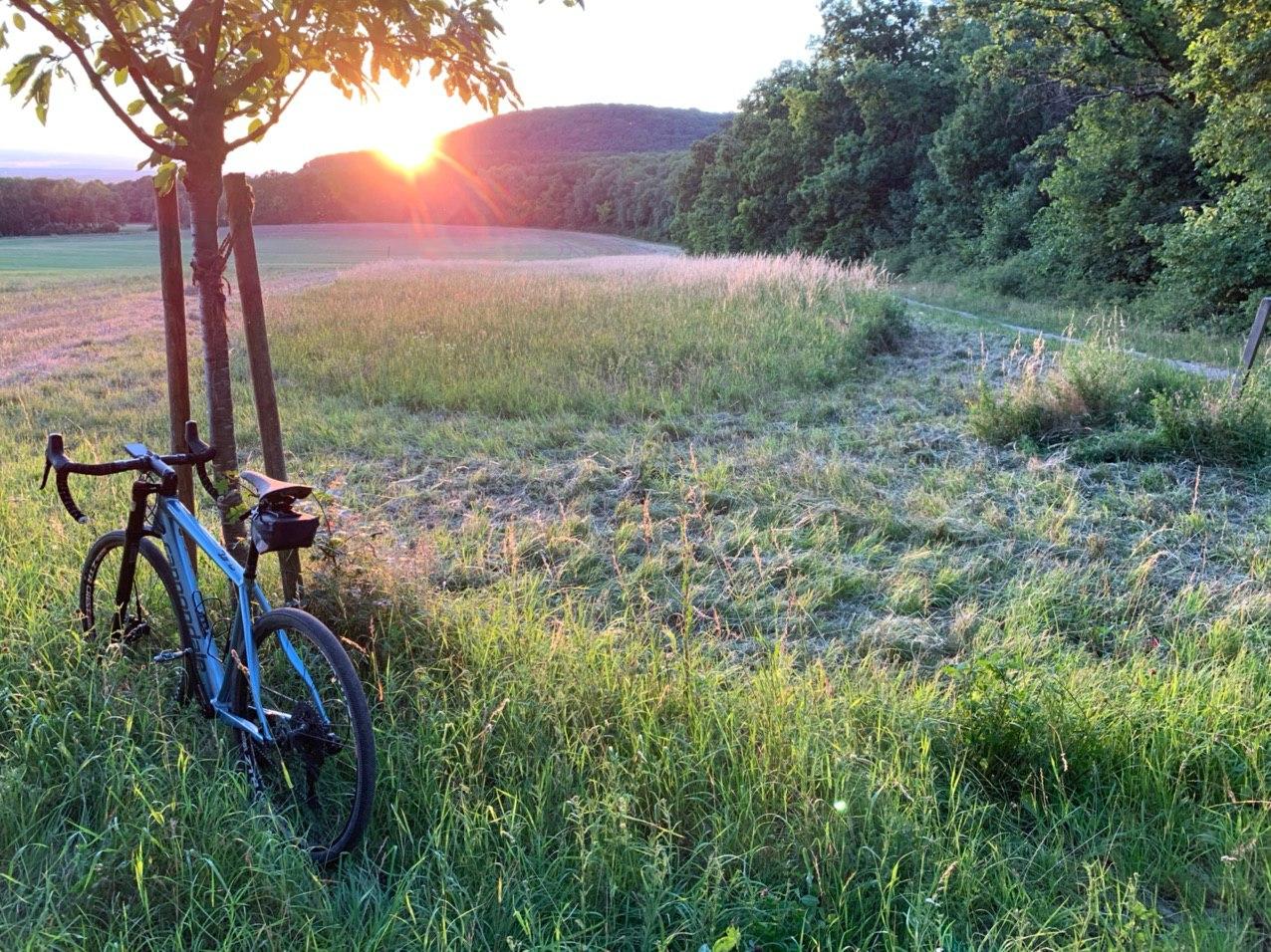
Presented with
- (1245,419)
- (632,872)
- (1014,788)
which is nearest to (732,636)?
(1014,788)

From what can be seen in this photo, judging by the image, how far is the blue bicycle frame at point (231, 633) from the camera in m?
2.30

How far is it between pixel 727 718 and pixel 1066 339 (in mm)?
11027

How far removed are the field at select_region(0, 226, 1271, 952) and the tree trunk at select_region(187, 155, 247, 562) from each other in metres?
0.48

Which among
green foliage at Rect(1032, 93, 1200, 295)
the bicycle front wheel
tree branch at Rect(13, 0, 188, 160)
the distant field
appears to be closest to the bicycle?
the bicycle front wheel

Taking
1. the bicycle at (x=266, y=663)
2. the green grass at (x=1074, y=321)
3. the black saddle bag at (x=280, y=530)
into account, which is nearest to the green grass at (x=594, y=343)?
the green grass at (x=1074, y=321)

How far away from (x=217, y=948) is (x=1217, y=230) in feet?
50.3

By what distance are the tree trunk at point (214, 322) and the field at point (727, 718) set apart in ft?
1.58

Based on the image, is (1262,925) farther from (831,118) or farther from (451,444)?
(831,118)

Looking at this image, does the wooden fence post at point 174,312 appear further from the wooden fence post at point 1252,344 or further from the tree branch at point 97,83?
the wooden fence post at point 1252,344

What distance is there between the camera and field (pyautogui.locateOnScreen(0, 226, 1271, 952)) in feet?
6.43

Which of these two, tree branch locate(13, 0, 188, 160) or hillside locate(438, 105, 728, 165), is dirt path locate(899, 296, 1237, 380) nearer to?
tree branch locate(13, 0, 188, 160)

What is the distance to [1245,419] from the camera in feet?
19.9

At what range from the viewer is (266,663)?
273cm

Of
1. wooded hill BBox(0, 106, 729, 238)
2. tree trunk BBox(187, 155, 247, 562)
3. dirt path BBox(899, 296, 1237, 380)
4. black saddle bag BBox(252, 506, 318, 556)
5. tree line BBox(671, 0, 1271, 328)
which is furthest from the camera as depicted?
wooded hill BBox(0, 106, 729, 238)
